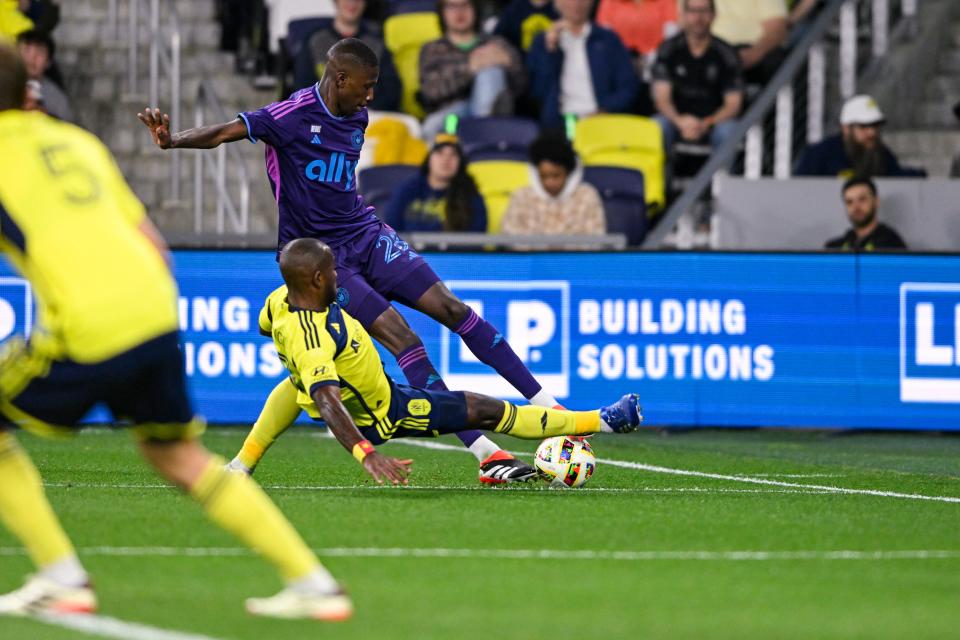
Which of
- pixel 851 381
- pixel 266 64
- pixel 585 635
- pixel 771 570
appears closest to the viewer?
pixel 585 635

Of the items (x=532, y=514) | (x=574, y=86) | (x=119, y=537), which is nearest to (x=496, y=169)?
(x=574, y=86)

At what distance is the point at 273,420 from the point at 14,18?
976 cm

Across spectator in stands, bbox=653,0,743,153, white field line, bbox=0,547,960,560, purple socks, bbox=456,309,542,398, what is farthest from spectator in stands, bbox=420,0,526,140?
white field line, bbox=0,547,960,560

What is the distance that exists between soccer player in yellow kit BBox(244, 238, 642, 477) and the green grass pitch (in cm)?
37

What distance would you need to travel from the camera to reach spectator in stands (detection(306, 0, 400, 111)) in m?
18.0

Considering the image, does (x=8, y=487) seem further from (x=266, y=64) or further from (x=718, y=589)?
(x=266, y=64)

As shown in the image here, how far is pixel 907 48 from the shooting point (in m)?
19.2

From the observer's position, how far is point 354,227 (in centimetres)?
1047

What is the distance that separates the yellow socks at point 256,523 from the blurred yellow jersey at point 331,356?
3.19m

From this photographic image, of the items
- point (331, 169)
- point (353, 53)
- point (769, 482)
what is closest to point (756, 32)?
point (769, 482)

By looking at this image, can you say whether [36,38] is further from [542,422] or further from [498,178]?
[542,422]

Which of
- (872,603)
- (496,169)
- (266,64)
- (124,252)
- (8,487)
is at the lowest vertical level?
(872,603)

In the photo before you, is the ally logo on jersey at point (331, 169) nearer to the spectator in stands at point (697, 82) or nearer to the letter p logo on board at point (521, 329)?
the letter p logo on board at point (521, 329)

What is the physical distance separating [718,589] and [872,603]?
20.5 inches
